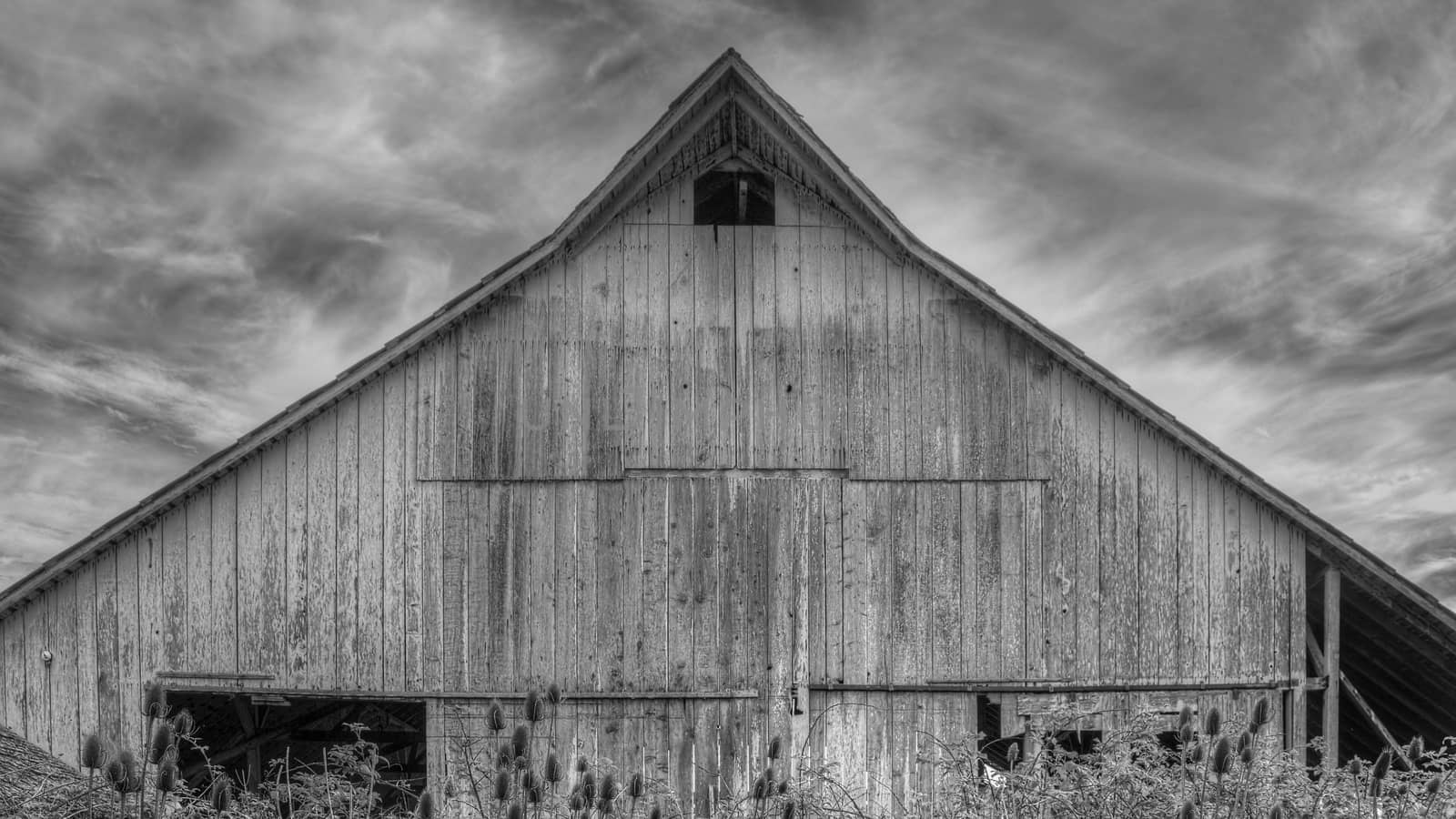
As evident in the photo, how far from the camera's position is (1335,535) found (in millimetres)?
7875

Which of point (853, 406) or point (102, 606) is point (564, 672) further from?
point (102, 606)

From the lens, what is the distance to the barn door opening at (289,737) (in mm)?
9523

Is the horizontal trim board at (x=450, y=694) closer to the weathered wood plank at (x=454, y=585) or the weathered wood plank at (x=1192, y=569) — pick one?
the weathered wood plank at (x=454, y=585)

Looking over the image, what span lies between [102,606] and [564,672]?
3.76 m

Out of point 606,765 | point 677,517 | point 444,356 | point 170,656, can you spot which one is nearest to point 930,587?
point 677,517

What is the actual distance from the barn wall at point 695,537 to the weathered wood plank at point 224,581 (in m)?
0.02

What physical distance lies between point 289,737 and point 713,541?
6.34 meters

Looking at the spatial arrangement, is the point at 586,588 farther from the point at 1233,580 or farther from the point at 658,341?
the point at 1233,580

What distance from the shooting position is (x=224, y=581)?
8031mm

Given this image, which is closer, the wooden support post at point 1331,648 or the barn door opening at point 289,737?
the wooden support post at point 1331,648

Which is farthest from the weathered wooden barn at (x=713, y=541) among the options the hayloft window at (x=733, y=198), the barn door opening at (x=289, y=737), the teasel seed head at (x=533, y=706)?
the teasel seed head at (x=533, y=706)

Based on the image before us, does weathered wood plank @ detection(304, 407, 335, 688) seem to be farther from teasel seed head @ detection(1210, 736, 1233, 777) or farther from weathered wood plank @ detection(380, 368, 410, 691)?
teasel seed head @ detection(1210, 736, 1233, 777)

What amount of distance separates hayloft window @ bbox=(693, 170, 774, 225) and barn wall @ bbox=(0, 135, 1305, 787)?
0.58 metres

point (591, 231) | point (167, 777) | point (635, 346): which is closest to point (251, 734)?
point (635, 346)
